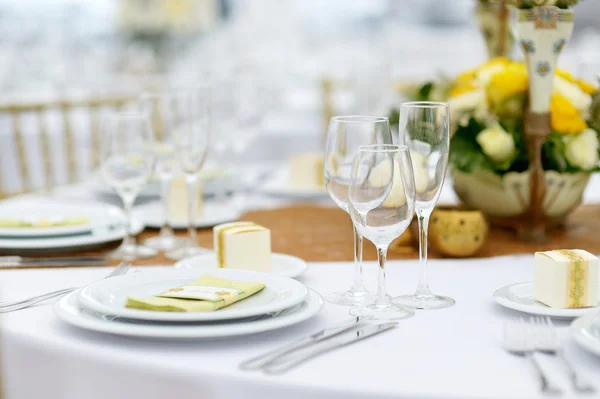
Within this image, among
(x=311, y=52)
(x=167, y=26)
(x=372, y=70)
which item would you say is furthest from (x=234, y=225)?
(x=167, y=26)

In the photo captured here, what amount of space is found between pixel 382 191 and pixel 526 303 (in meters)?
0.25

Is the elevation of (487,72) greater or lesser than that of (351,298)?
greater

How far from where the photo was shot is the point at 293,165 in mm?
1993

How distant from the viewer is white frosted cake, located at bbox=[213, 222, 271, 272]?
1.14 meters

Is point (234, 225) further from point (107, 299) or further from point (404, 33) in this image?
point (404, 33)

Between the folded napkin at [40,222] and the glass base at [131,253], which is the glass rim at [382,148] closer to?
the glass base at [131,253]

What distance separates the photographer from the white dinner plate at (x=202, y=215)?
159 centimetres

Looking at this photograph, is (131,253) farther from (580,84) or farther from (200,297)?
(580,84)

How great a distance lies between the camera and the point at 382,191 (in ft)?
2.90

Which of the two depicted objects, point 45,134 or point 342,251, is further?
point 45,134

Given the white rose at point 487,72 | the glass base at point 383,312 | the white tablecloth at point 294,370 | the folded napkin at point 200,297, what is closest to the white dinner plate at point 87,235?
the white tablecloth at point 294,370

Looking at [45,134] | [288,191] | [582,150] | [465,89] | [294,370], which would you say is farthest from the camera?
[45,134]

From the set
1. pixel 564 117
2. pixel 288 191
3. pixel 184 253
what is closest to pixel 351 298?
pixel 184 253

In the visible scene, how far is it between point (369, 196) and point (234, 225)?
323 millimetres
